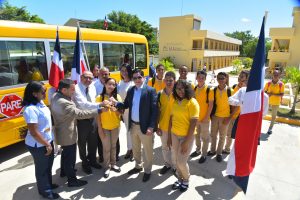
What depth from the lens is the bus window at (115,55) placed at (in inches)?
284

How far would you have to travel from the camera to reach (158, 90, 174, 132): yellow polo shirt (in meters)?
3.76

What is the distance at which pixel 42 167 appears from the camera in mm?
3160

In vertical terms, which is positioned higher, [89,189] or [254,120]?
[254,120]

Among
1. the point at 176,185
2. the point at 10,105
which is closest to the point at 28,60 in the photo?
the point at 10,105

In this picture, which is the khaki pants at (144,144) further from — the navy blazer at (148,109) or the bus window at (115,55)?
the bus window at (115,55)

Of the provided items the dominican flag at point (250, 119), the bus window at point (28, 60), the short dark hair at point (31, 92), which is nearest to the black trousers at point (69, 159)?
the short dark hair at point (31, 92)

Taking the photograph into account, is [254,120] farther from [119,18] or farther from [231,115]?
[119,18]

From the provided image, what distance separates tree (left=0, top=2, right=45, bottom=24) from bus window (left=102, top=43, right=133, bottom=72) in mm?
33941

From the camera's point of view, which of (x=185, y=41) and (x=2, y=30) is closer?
(x=2, y=30)

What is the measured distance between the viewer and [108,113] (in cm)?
376

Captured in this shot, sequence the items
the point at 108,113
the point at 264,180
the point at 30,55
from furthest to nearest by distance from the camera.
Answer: the point at 30,55, the point at 264,180, the point at 108,113

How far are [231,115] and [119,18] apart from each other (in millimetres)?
43397

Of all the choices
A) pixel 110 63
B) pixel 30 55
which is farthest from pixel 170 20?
pixel 30 55

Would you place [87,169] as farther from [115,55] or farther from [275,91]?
[275,91]
